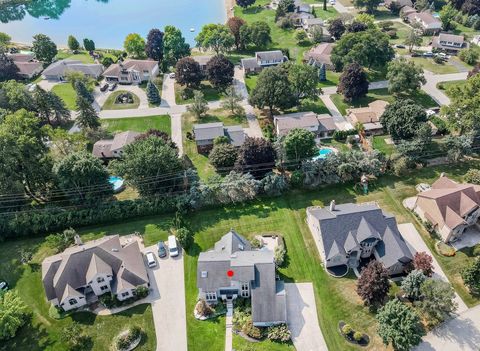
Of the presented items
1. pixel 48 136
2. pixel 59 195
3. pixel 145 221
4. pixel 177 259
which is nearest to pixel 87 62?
pixel 48 136

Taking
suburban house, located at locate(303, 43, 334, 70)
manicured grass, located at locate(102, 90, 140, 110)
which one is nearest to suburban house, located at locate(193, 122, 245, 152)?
manicured grass, located at locate(102, 90, 140, 110)

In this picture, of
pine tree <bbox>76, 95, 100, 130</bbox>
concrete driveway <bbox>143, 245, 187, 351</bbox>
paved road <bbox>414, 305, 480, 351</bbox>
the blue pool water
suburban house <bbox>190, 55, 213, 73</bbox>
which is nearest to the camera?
paved road <bbox>414, 305, 480, 351</bbox>

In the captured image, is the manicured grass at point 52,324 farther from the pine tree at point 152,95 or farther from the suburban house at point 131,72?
the suburban house at point 131,72

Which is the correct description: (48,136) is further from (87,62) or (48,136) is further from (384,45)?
(384,45)

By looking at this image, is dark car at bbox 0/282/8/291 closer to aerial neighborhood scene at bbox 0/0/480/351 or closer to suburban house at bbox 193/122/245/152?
aerial neighborhood scene at bbox 0/0/480/351

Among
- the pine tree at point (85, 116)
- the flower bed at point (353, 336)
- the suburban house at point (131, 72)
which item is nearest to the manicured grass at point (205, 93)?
the suburban house at point (131, 72)

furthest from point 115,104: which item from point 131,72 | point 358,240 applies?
point 358,240
